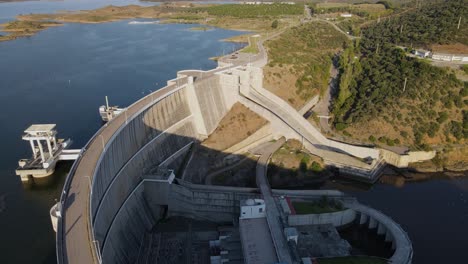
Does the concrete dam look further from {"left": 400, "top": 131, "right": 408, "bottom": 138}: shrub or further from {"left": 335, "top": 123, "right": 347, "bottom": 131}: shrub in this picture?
{"left": 400, "top": 131, "right": 408, "bottom": 138}: shrub

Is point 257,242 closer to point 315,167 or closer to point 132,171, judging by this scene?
point 132,171

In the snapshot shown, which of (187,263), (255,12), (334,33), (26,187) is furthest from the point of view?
(255,12)

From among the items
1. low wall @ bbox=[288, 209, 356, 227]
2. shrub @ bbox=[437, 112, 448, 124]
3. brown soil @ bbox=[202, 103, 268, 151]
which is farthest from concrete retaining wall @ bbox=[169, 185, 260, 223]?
shrub @ bbox=[437, 112, 448, 124]

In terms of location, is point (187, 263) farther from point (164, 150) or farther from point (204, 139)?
point (204, 139)

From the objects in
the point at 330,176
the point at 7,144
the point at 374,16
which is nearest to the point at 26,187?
the point at 7,144

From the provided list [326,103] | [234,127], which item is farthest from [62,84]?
[326,103]

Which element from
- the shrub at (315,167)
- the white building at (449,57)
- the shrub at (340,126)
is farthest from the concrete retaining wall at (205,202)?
the white building at (449,57)

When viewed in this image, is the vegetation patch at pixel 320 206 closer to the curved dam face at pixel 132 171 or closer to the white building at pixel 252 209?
the white building at pixel 252 209
